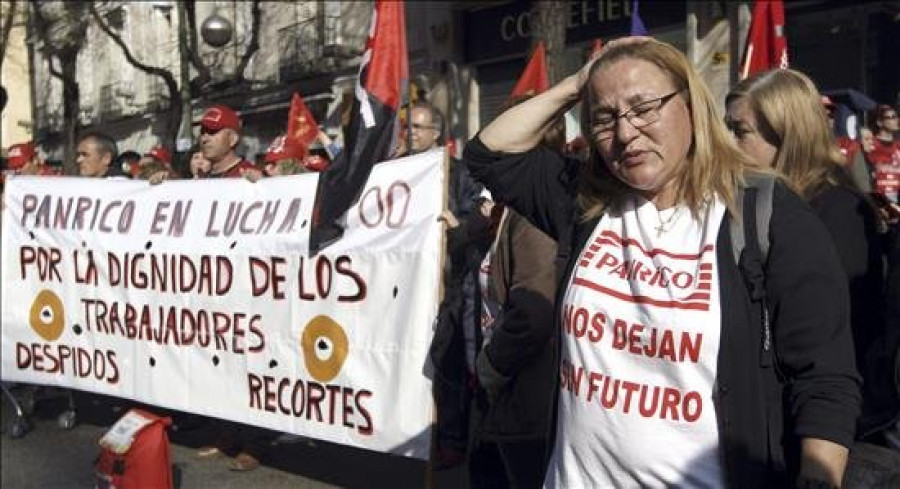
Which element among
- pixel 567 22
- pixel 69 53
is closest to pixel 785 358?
pixel 567 22

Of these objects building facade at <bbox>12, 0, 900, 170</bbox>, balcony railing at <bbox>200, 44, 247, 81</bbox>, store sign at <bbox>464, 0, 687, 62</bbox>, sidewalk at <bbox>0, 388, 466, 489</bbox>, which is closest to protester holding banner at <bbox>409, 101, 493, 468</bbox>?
sidewalk at <bbox>0, 388, 466, 489</bbox>

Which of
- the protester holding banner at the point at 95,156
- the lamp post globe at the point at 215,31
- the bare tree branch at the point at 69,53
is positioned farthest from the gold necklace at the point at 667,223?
the bare tree branch at the point at 69,53

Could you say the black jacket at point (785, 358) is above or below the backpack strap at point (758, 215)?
below

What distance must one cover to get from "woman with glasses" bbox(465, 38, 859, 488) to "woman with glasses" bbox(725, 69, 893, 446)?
2.28ft

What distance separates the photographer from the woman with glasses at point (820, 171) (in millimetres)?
2533

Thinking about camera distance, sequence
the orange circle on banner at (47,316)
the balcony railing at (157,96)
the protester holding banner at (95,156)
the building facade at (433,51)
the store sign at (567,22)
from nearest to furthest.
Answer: the orange circle on banner at (47,316), the protester holding banner at (95,156), the building facade at (433,51), the store sign at (567,22), the balcony railing at (157,96)

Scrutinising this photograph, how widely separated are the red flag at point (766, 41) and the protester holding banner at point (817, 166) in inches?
128

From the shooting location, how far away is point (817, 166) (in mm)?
2609

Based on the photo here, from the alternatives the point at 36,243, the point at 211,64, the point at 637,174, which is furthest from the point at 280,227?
the point at 211,64

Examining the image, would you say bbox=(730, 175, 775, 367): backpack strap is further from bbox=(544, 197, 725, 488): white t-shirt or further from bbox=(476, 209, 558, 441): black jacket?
bbox=(476, 209, 558, 441): black jacket

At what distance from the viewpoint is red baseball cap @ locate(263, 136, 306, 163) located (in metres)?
6.03

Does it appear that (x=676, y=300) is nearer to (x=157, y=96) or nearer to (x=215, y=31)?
(x=215, y=31)

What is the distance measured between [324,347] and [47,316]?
2.30 metres

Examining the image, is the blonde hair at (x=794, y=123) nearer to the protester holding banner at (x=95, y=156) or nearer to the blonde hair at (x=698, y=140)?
the blonde hair at (x=698, y=140)
